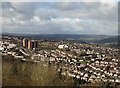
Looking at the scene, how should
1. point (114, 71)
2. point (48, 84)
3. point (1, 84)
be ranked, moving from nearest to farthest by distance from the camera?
point (1, 84)
point (48, 84)
point (114, 71)

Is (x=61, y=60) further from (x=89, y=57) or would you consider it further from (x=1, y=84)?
(x=1, y=84)

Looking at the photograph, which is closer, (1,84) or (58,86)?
(1,84)

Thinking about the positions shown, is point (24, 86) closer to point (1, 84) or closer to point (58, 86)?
point (1, 84)

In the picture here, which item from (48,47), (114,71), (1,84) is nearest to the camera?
(1,84)

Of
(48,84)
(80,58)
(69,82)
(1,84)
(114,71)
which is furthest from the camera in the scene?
(80,58)

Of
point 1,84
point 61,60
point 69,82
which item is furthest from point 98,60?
point 1,84

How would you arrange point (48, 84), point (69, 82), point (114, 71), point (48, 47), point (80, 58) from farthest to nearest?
point (48, 47)
point (80, 58)
point (114, 71)
point (69, 82)
point (48, 84)

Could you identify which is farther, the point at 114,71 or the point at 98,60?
the point at 98,60

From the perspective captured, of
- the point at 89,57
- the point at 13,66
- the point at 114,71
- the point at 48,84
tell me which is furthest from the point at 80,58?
the point at 48,84

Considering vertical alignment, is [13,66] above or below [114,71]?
above
